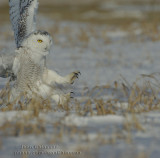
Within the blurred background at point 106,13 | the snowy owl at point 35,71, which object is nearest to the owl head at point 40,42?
the snowy owl at point 35,71

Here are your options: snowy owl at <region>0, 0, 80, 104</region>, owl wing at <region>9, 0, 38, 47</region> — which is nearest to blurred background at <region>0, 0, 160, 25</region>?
owl wing at <region>9, 0, 38, 47</region>

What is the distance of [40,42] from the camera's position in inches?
135

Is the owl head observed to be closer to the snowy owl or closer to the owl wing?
the snowy owl

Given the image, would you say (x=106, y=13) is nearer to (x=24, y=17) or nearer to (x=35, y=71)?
(x=24, y=17)

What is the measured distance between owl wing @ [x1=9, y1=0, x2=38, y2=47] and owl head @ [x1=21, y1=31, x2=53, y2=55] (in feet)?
1.78

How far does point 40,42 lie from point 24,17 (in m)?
0.70

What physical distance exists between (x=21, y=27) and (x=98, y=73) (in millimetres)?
2730

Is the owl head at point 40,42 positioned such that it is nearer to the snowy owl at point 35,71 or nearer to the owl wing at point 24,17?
the snowy owl at point 35,71

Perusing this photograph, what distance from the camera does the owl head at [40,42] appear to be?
3.40 m

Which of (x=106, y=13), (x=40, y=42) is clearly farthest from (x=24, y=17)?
(x=106, y=13)

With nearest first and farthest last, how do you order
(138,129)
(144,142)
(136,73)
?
(144,142)
(138,129)
(136,73)

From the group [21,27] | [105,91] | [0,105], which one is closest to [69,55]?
[105,91]

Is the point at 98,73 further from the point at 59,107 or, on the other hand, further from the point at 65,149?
the point at 65,149

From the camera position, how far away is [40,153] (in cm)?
204
